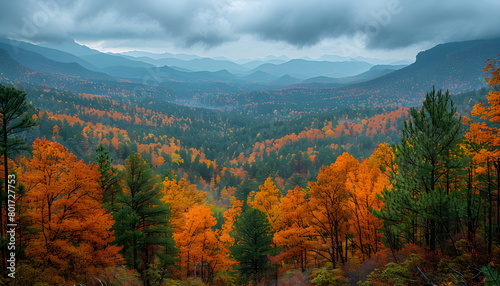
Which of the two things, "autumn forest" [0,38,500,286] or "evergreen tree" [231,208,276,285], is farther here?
"evergreen tree" [231,208,276,285]

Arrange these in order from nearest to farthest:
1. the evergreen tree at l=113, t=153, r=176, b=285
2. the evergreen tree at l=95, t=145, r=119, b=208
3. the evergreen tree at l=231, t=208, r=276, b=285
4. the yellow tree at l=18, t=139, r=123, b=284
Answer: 1. the yellow tree at l=18, t=139, r=123, b=284
2. the evergreen tree at l=113, t=153, r=176, b=285
3. the evergreen tree at l=95, t=145, r=119, b=208
4. the evergreen tree at l=231, t=208, r=276, b=285

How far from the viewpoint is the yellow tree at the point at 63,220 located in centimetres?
1409

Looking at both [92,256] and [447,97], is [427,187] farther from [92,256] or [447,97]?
[92,256]

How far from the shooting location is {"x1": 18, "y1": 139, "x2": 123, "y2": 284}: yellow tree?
14094 mm

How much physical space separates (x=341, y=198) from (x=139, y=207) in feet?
42.2

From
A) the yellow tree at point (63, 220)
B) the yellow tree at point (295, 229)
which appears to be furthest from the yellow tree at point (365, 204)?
the yellow tree at point (63, 220)

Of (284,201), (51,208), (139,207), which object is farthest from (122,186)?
(284,201)

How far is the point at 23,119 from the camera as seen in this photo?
14.2m

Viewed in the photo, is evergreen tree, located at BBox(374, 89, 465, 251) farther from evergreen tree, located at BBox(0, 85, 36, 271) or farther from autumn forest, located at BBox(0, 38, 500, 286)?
evergreen tree, located at BBox(0, 85, 36, 271)

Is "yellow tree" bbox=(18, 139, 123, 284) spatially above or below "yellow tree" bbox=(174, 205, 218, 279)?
above

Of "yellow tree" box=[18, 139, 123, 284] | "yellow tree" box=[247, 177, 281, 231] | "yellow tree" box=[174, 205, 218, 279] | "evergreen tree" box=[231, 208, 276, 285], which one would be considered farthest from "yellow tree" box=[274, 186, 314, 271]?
"yellow tree" box=[18, 139, 123, 284]

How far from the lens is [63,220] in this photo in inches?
580

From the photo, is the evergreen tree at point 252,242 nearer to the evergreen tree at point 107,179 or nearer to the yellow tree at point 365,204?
the yellow tree at point 365,204

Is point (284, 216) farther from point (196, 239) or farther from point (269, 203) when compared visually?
point (196, 239)
